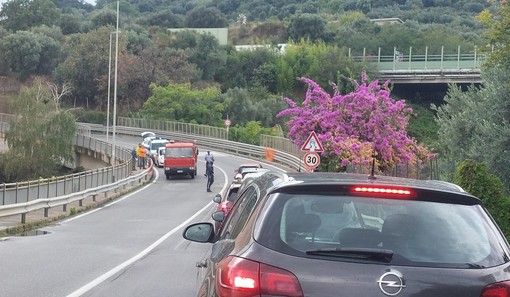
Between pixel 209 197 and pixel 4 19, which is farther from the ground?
pixel 4 19

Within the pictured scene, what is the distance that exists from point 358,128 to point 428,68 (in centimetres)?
5360

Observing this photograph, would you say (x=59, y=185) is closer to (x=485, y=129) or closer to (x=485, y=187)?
(x=485, y=129)

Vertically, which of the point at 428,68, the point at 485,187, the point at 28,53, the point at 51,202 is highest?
the point at 28,53

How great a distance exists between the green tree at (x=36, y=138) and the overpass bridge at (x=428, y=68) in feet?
128

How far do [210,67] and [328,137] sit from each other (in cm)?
6783

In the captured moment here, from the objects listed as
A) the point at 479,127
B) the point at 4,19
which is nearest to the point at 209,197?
the point at 479,127

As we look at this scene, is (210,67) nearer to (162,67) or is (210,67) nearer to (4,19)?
(162,67)

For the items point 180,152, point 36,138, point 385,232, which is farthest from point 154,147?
point 385,232

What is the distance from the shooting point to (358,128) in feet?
113

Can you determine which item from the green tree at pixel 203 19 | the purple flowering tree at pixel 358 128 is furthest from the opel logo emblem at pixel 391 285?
the green tree at pixel 203 19

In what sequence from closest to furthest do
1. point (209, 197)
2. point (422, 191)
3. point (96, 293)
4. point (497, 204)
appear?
point (422, 191) < point (96, 293) < point (497, 204) < point (209, 197)

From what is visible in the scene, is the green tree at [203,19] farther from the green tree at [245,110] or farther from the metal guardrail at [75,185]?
the metal guardrail at [75,185]

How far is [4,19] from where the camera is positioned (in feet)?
387

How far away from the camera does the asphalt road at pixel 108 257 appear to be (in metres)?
11.5
